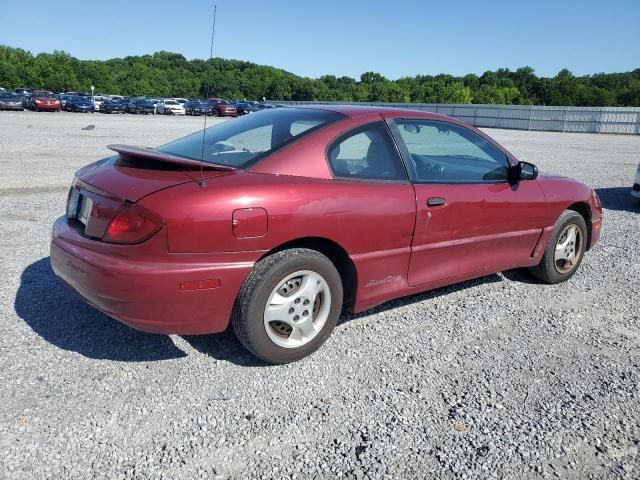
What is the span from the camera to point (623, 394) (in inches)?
119

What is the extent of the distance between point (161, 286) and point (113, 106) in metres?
47.9

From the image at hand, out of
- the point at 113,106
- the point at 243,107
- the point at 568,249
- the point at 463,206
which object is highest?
the point at 243,107

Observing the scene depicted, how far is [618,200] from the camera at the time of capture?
9328mm

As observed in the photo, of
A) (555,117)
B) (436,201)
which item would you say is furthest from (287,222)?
(555,117)

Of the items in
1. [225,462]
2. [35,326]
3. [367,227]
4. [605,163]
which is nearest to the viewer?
[225,462]

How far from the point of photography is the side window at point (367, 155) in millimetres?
3346

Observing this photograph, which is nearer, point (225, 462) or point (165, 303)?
point (225, 462)

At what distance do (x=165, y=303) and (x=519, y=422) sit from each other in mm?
1884

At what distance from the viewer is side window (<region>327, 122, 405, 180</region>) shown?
3346 millimetres

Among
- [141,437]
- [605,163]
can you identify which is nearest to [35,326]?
[141,437]

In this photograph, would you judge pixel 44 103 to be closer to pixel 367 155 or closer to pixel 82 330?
pixel 82 330

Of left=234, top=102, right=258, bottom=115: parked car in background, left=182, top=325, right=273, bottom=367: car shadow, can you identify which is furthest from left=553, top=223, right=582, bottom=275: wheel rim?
left=234, top=102, right=258, bottom=115: parked car in background

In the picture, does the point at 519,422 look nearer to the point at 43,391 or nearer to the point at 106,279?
the point at 106,279

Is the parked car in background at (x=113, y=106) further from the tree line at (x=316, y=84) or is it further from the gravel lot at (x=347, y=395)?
the gravel lot at (x=347, y=395)
